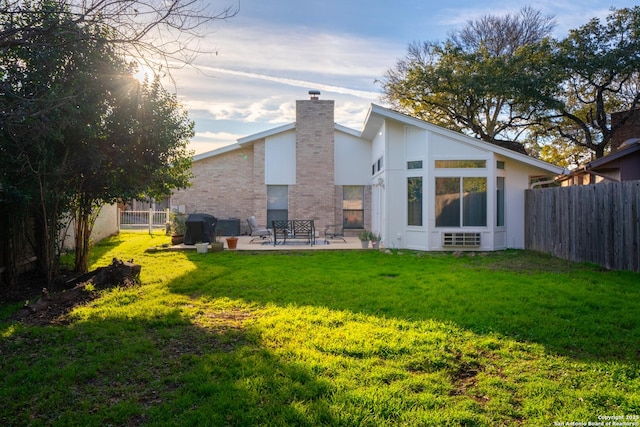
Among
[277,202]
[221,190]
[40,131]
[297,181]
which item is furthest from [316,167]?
[40,131]

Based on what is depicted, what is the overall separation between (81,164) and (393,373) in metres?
6.17

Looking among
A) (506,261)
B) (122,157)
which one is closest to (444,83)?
(506,261)

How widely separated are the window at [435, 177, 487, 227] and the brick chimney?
6.11 m

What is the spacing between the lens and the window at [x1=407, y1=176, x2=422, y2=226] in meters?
13.1

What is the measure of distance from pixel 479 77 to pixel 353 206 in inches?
350

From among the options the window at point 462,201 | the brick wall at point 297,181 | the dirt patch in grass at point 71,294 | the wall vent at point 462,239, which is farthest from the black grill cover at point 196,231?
the wall vent at point 462,239

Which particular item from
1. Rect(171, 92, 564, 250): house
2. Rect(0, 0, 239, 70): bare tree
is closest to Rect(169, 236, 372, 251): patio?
Rect(171, 92, 564, 250): house

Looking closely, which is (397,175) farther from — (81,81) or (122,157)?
(81,81)

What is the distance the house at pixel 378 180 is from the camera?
12.7 meters

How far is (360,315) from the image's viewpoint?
5750 millimetres

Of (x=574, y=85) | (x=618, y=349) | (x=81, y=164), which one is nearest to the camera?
(x=618, y=349)

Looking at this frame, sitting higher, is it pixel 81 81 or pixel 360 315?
pixel 81 81

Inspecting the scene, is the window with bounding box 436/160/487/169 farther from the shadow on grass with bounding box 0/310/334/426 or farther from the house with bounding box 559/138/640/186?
the shadow on grass with bounding box 0/310/334/426

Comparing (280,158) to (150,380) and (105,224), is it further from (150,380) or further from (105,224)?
(150,380)
